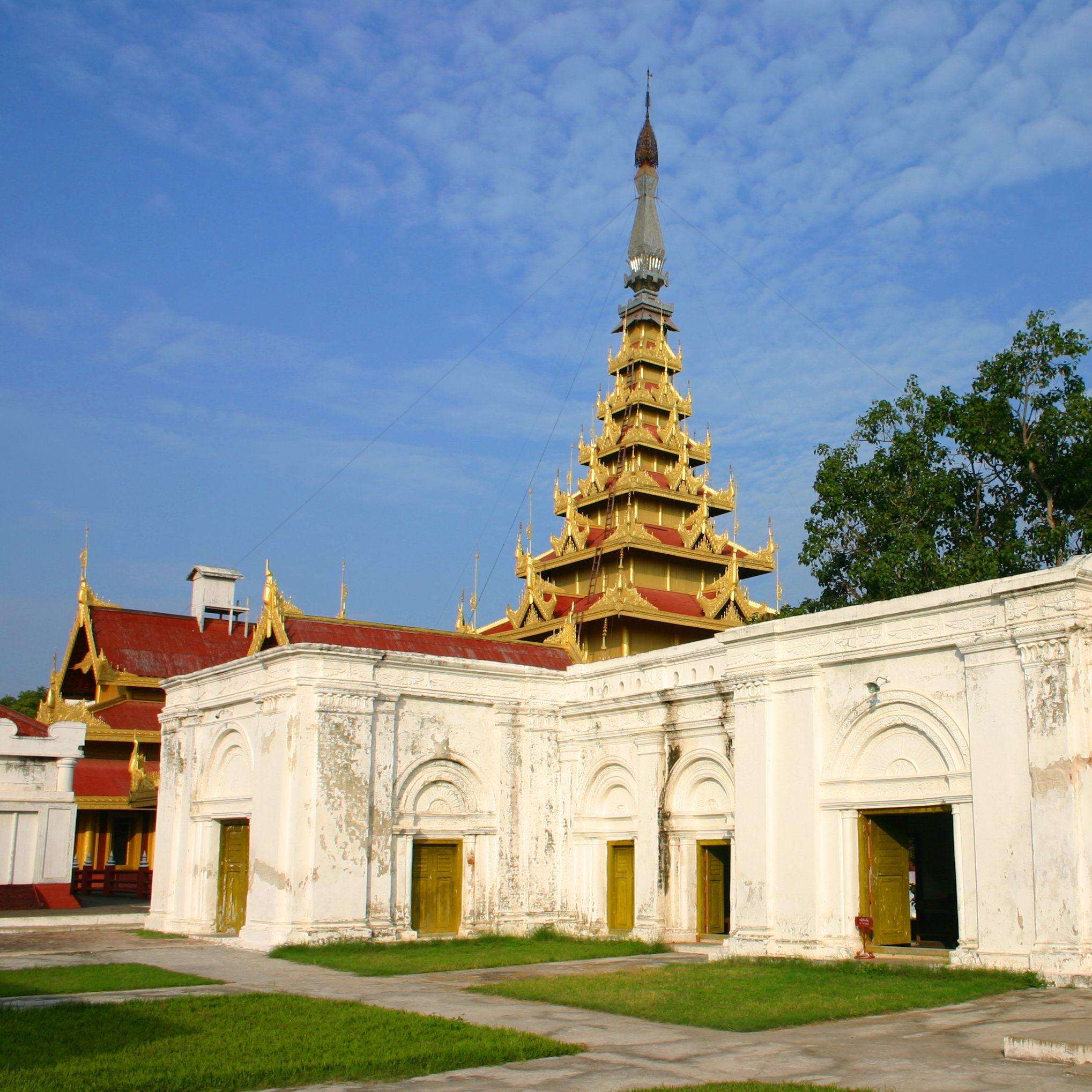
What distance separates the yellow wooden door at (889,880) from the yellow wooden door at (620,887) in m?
5.56

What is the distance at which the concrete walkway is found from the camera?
911 centimetres

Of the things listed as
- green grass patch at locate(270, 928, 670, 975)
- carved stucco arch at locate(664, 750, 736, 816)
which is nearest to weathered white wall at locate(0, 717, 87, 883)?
green grass patch at locate(270, 928, 670, 975)

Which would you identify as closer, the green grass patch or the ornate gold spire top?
the green grass patch

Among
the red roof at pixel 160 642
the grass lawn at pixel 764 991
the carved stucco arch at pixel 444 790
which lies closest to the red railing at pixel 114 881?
the red roof at pixel 160 642

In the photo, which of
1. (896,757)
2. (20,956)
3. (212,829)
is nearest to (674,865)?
(896,757)

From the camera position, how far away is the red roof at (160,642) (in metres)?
33.9

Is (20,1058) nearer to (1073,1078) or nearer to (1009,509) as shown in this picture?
(1073,1078)

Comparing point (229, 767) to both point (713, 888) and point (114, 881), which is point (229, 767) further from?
point (114, 881)

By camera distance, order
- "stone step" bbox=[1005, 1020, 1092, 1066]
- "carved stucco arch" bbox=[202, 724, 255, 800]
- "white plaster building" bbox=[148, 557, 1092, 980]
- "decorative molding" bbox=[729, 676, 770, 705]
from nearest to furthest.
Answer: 1. "stone step" bbox=[1005, 1020, 1092, 1066]
2. "white plaster building" bbox=[148, 557, 1092, 980]
3. "decorative molding" bbox=[729, 676, 770, 705]
4. "carved stucco arch" bbox=[202, 724, 255, 800]

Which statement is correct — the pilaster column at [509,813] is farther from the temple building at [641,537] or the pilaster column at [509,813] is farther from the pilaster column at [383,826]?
the temple building at [641,537]

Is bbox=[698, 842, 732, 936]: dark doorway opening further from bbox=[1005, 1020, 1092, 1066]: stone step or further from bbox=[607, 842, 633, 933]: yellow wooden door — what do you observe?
bbox=[1005, 1020, 1092, 1066]: stone step

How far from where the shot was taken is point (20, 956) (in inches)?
738

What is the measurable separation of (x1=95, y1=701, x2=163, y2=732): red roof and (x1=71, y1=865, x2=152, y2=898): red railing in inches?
149

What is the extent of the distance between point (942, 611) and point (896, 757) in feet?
7.34
